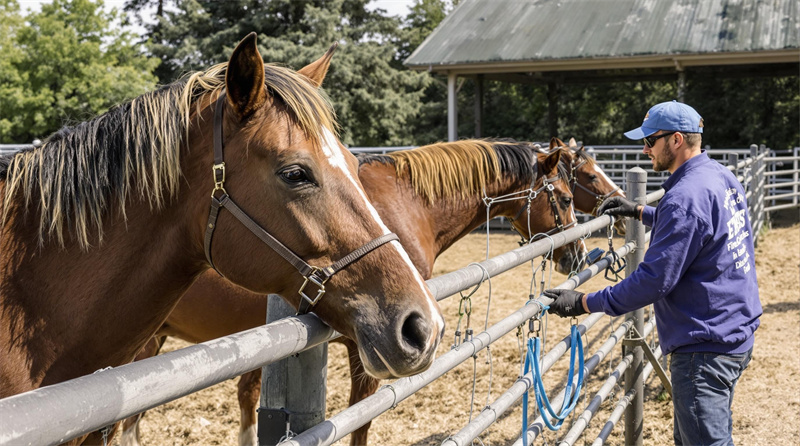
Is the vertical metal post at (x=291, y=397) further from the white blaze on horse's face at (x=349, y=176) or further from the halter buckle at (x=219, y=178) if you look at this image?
the halter buckle at (x=219, y=178)

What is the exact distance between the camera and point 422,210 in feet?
14.6

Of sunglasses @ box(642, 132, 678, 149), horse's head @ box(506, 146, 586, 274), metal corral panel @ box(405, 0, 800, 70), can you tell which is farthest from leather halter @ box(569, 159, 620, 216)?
metal corral panel @ box(405, 0, 800, 70)

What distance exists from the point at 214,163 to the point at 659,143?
6.43 feet

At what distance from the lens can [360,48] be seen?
26.8 meters

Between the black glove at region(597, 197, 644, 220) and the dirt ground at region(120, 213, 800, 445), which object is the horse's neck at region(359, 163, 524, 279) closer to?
the dirt ground at region(120, 213, 800, 445)

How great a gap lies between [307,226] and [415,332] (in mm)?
393

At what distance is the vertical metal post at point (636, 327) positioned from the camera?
391 centimetres

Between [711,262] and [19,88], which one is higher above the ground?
Answer: [19,88]

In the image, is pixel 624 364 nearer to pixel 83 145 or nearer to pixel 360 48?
pixel 83 145

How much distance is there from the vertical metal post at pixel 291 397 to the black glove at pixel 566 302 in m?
1.25

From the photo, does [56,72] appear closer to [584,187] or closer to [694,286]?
[584,187]

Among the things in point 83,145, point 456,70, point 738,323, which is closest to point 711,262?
point 738,323

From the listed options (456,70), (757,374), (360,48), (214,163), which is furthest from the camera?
(360,48)

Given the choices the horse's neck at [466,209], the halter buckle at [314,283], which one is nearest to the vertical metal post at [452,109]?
the horse's neck at [466,209]
